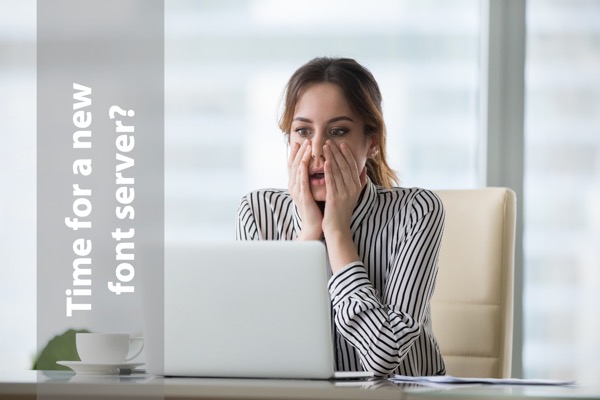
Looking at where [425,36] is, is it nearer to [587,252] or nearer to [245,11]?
[245,11]

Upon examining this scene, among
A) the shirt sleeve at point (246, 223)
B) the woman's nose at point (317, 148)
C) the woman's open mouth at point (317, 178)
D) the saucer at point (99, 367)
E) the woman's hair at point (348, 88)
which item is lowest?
the saucer at point (99, 367)

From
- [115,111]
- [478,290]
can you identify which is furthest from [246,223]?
[115,111]

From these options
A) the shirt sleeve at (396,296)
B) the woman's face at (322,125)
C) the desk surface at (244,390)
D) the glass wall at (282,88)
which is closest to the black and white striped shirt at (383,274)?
the shirt sleeve at (396,296)

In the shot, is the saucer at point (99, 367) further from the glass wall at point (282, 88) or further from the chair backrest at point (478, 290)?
the glass wall at point (282, 88)

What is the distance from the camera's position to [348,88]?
1.95 m

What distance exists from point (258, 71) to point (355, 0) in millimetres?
407

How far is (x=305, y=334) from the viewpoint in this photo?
4.00 feet

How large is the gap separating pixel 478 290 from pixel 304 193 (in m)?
0.50

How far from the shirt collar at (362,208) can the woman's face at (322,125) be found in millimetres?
48

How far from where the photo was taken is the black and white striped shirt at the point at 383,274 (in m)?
1.61

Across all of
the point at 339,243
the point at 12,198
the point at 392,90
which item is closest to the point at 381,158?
the point at 339,243

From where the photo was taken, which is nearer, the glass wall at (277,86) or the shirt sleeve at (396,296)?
the shirt sleeve at (396,296)

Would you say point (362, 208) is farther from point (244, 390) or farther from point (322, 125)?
point (244, 390)

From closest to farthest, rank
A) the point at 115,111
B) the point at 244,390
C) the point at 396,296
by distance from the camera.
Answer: the point at 244,390 < the point at 396,296 < the point at 115,111
